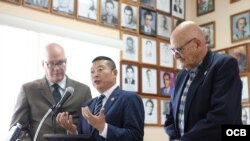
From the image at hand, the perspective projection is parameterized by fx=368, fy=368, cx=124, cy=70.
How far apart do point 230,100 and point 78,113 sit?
4.32 ft

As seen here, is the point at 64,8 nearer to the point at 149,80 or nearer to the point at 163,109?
the point at 149,80

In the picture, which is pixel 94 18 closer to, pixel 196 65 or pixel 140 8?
pixel 140 8

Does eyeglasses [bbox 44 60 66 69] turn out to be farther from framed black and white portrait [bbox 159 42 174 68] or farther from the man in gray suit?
framed black and white portrait [bbox 159 42 174 68]

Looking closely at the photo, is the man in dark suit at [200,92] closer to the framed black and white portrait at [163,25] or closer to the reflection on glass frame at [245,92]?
the reflection on glass frame at [245,92]

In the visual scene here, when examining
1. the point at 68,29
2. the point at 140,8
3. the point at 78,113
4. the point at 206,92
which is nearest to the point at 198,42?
the point at 206,92

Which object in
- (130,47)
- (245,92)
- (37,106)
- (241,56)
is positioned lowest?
(37,106)

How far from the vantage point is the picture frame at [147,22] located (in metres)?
4.79

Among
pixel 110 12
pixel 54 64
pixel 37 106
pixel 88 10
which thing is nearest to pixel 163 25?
pixel 110 12

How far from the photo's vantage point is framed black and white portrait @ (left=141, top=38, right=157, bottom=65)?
476cm

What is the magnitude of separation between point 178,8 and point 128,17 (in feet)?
3.43

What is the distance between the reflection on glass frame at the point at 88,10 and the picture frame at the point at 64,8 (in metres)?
0.08

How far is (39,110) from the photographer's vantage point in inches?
111

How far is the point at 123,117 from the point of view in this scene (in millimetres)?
2600

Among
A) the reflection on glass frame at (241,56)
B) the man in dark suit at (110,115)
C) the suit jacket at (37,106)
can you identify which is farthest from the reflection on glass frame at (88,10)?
the reflection on glass frame at (241,56)
